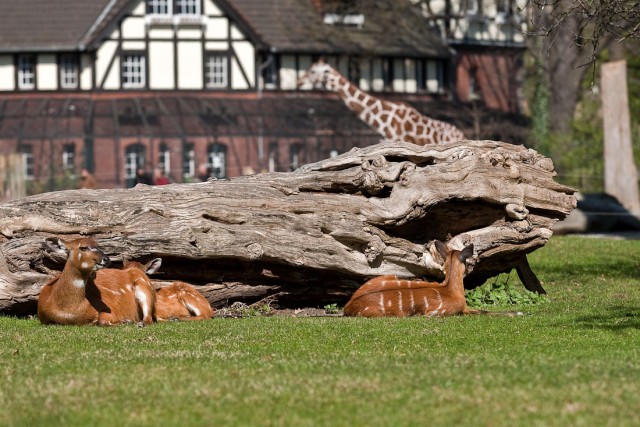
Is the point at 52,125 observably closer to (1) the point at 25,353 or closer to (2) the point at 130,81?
(2) the point at 130,81

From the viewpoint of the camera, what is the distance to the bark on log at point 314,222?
17.5 m

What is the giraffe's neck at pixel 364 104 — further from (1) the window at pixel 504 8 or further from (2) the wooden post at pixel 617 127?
(1) the window at pixel 504 8

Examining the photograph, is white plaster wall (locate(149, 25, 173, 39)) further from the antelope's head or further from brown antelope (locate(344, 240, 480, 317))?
the antelope's head

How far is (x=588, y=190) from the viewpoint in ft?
143

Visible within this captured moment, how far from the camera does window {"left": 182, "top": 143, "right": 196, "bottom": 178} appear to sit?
58.1 meters

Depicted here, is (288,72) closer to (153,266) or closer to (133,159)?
(133,159)

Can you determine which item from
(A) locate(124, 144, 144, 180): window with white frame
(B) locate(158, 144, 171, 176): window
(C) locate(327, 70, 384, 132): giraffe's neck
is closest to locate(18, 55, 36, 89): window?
(A) locate(124, 144, 144, 180): window with white frame

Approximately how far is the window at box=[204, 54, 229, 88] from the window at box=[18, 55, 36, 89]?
25.9 ft

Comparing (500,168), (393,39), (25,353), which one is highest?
(393,39)

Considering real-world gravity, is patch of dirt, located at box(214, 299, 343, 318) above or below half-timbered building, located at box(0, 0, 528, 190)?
below

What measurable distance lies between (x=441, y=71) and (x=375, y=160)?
52727 millimetres

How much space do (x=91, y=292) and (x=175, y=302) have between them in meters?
1.26

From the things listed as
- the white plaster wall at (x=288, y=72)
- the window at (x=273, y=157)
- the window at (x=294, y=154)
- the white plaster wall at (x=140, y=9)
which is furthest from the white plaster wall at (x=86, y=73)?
the window at (x=294, y=154)

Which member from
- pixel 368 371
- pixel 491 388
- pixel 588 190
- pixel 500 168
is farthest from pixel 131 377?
pixel 588 190
